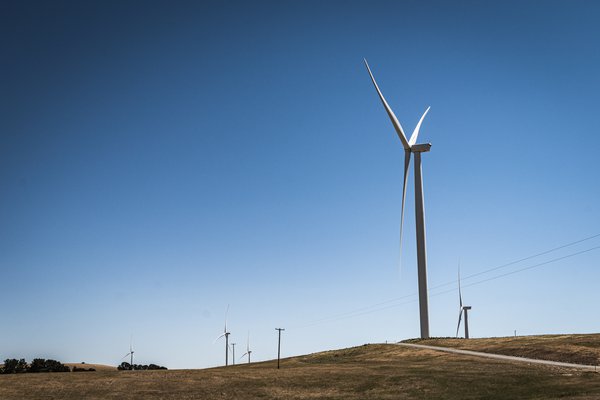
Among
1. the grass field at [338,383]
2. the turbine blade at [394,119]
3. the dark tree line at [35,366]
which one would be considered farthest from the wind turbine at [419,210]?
the dark tree line at [35,366]

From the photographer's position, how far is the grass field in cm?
4862

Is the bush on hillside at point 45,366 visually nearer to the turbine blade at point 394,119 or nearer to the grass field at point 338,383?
the grass field at point 338,383

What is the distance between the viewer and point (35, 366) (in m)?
109

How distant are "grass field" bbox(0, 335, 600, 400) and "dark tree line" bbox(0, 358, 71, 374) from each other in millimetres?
46315

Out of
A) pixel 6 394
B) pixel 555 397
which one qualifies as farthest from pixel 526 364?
pixel 6 394

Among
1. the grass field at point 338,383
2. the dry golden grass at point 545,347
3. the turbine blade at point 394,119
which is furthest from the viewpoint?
the turbine blade at point 394,119

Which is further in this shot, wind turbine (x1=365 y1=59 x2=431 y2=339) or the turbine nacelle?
the turbine nacelle

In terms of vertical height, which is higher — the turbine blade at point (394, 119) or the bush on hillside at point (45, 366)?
the turbine blade at point (394, 119)

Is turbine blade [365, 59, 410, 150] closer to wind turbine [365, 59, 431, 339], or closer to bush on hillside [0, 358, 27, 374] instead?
wind turbine [365, 59, 431, 339]

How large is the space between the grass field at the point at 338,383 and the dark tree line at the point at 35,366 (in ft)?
152

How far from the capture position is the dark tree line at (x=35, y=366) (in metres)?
108

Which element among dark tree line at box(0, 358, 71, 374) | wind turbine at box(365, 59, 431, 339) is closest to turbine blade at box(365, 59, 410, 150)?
wind turbine at box(365, 59, 431, 339)

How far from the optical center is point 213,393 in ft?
175

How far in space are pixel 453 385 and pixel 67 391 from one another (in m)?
33.2
